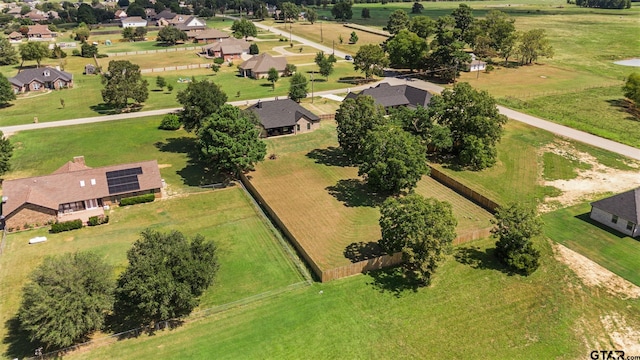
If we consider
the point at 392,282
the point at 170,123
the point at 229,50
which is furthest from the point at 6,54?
the point at 392,282

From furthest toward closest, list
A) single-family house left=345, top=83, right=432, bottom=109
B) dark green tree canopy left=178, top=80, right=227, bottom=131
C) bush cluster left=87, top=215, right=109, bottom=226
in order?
single-family house left=345, top=83, right=432, bottom=109, dark green tree canopy left=178, top=80, right=227, bottom=131, bush cluster left=87, top=215, right=109, bottom=226

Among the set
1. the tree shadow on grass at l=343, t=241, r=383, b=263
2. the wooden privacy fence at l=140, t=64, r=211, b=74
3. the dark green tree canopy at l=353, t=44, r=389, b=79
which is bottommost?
the tree shadow on grass at l=343, t=241, r=383, b=263

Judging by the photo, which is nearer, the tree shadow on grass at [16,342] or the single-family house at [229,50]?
the tree shadow on grass at [16,342]

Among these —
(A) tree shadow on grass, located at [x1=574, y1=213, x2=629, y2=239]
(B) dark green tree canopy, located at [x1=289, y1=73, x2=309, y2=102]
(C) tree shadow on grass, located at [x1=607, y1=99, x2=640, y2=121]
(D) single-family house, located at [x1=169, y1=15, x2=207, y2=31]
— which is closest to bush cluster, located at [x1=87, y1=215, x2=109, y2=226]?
(B) dark green tree canopy, located at [x1=289, y1=73, x2=309, y2=102]

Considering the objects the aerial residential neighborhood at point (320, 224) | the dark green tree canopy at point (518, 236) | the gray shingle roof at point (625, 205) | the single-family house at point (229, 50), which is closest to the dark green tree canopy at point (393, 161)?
the aerial residential neighborhood at point (320, 224)

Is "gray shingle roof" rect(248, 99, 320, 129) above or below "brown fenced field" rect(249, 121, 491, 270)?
above

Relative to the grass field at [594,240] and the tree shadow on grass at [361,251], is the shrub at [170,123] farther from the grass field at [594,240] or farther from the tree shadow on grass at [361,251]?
the grass field at [594,240]

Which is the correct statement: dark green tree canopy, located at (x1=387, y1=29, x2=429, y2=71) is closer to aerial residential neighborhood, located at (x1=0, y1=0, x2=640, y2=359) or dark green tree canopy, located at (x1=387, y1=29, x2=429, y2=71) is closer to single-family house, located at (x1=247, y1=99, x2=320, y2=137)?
aerial residential neighborhood, located at (x1=0, y1=0, x2=640, y2=359)

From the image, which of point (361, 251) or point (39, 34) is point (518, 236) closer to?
point (361, 251)
